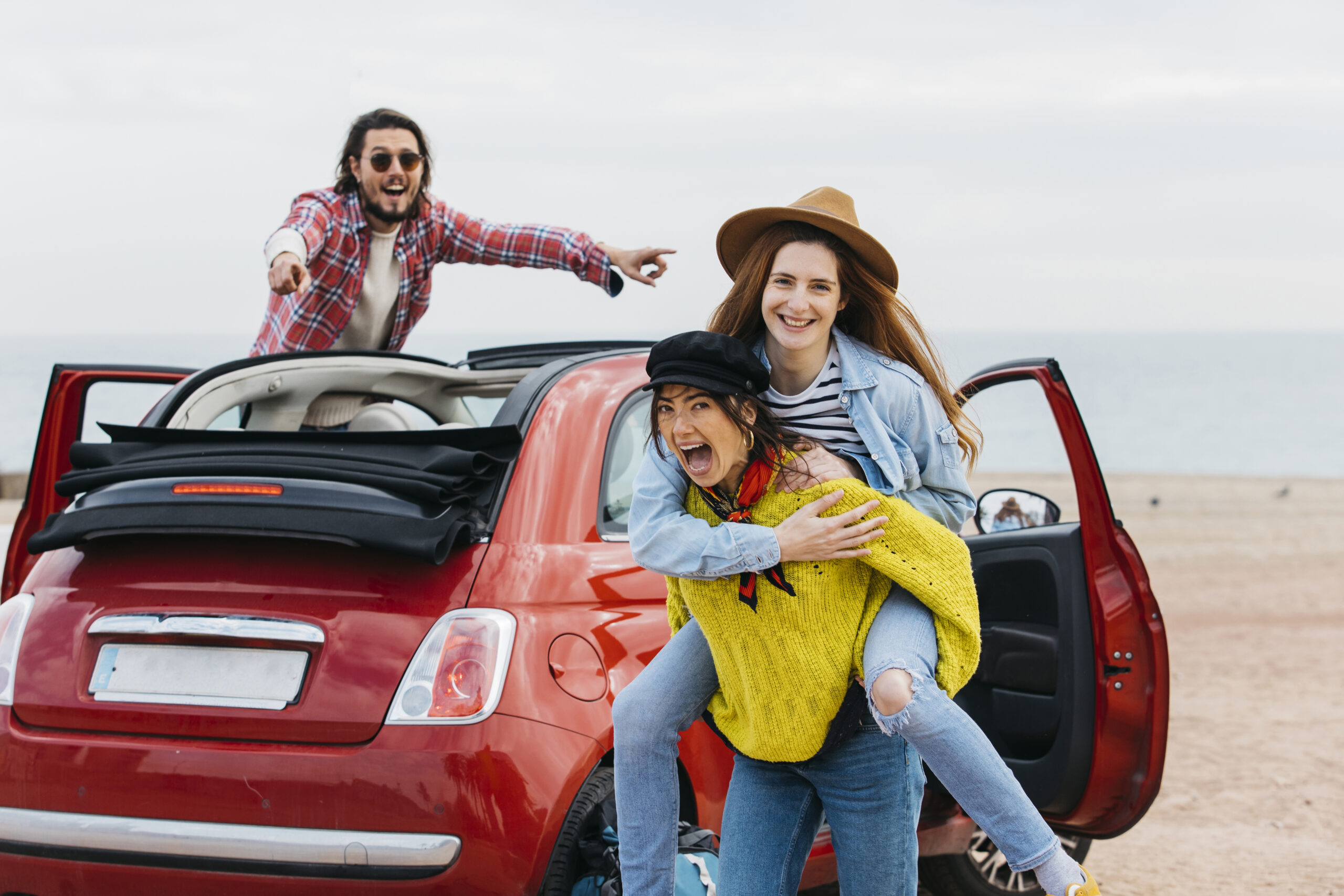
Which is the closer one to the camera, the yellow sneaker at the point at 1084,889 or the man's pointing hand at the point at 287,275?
the yellow sneaker at the point at 1084,889

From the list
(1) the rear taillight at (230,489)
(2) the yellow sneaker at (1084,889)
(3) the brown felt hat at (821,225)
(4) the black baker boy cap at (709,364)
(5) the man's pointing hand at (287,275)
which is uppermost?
(5) the man's pointing hand at (287,275)

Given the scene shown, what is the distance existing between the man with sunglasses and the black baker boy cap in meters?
2.40

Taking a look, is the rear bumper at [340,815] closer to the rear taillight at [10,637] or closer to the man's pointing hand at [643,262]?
the rear taillight at [10,637]

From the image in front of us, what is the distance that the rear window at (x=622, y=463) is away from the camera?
3.17 m

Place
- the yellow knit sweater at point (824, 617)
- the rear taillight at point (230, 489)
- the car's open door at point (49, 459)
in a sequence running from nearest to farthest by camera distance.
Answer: the yellow knit sweater at point (824, 617) < the rear taillight at point (230, 489) < the car's open door at point (49, 459)

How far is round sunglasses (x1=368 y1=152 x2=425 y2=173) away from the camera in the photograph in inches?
188

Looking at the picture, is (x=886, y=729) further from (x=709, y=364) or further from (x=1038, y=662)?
(x=1038, y=662)

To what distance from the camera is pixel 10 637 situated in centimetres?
307

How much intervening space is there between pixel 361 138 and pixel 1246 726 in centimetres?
587

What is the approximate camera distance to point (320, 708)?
2695 millimetres

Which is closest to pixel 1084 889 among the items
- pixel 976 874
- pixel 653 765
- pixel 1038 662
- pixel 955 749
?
pixel 955 749

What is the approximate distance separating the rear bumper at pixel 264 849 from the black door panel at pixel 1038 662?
1721 mm

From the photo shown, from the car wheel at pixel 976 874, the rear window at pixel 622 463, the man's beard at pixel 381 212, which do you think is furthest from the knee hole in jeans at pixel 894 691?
the man's beard at pixel 381 212

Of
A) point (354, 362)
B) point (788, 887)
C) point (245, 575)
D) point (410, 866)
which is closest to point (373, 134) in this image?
point (354, 362)
